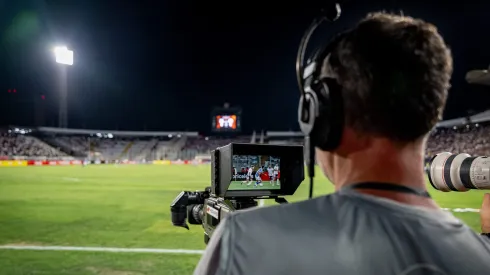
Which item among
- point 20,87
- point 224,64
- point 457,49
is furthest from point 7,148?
point 457,49

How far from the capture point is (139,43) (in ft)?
204

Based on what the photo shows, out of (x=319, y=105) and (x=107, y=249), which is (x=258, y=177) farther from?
(x=107, y=249)

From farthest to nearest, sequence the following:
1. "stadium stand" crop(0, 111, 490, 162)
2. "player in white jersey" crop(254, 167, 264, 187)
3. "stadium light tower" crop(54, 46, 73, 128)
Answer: "stadium stand" crop(0, 111, 490, 162) < "stadium light tower" crop(54, 46, 73, 128) < "player in white jersey" crop(254, 167, 264, 187)

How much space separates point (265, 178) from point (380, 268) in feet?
8.05

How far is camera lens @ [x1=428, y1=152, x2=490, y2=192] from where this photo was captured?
2094mm

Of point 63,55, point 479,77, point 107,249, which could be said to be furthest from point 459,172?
point 63,55

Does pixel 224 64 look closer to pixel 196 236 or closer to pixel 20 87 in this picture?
pixel 20 87

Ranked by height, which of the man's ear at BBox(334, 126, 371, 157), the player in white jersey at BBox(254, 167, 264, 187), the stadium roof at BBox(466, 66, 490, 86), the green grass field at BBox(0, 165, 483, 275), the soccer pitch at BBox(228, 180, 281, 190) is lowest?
the green grass field at BBox(0, 165, 483, 275)

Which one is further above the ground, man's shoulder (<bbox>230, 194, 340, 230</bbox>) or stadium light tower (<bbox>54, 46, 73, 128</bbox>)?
stadium light tower (<bbox>54, 46, 73, 128</bbox>)

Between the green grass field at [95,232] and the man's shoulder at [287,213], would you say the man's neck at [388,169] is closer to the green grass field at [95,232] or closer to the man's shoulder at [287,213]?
the man's shoulder at [287,213]

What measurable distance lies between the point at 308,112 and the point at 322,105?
0.40ft

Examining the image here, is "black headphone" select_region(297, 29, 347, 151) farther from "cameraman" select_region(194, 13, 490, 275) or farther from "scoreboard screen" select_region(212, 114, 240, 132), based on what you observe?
"scoreboard screen" select_region(212, 114, 240, 132)

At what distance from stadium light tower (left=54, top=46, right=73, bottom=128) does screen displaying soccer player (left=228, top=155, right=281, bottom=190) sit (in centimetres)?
5214

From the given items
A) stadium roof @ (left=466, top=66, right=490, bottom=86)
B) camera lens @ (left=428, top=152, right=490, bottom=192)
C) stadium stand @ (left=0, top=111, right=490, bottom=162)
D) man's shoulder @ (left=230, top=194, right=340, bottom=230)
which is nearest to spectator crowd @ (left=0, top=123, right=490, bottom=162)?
A: stadium stand @ (left=0, top=111, right=490, bottom=162)
